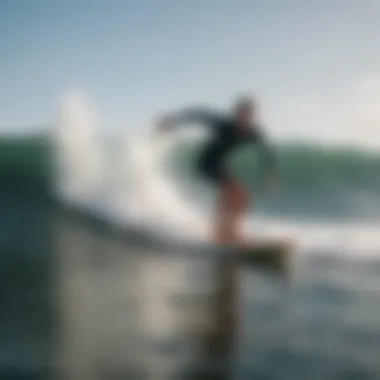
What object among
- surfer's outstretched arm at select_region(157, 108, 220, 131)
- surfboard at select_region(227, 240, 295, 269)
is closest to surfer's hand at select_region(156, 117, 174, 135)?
surfer's outstretched arm at select_region(157, 108, 220, 131)

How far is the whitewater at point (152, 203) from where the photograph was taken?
3.71ft

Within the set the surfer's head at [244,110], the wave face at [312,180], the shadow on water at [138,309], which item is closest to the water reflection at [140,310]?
the shadow on water at [138,309]

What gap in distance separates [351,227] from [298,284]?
0.13 metres

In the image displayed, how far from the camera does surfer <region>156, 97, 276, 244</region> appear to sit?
3.71 feet

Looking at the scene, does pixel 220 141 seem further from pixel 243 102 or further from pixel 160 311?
pixel 160 311

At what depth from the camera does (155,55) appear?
116 cm

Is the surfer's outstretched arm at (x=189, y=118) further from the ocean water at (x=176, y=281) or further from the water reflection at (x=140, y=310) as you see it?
the water reflection at (x=140, y=310)

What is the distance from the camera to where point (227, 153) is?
1.13 m

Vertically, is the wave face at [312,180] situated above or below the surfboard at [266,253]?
above

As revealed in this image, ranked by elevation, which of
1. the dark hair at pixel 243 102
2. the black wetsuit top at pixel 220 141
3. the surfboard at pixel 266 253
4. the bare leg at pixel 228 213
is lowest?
the surfboard at pixel 266 253

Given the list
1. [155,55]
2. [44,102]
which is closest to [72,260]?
[44,102]

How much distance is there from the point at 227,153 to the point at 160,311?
11.3 inches

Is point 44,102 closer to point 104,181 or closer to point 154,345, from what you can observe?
point 104,181

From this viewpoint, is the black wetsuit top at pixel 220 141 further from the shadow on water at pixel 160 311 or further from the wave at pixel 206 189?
the shadow on water at pixel 160 311
